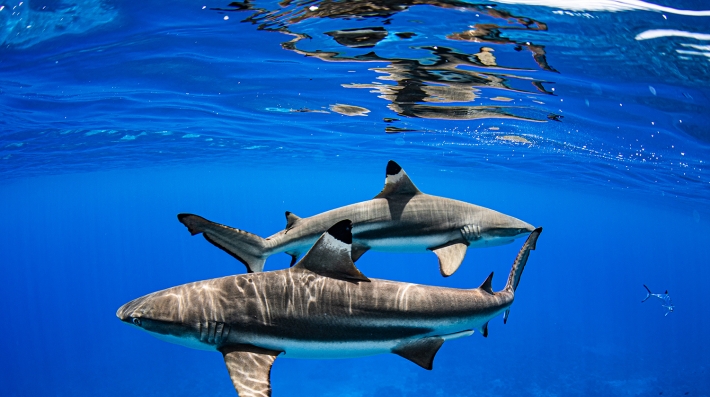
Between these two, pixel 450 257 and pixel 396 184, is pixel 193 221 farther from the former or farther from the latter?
pixel 450 257

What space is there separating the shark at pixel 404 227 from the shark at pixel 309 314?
85cm

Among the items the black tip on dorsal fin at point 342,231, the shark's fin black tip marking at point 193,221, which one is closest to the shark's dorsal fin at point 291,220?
the shark's fin black tip marking at point 193,221

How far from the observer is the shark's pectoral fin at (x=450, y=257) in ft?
18.9

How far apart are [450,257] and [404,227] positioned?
29.7 inches

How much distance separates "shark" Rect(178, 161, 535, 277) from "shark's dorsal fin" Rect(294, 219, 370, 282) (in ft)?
3.35

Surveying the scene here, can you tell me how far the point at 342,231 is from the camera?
4.41 m

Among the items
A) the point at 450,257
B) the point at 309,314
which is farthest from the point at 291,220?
the point at 450,257

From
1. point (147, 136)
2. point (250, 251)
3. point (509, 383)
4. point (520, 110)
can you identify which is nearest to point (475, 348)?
point (509, 383)

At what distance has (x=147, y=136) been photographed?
85.4 ft

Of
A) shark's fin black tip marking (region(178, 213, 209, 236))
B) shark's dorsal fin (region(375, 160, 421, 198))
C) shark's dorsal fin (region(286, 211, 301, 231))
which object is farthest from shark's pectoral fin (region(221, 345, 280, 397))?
shark's dorsal fin (region(375, 160, 421, 198))

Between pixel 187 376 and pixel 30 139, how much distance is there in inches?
759

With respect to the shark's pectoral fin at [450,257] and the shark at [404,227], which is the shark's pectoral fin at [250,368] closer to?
the shark at [404,227]

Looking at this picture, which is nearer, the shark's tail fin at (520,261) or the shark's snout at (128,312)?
the shark's snout at (128,312)

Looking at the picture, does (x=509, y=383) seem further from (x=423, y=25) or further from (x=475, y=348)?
(x=423, y=25)
